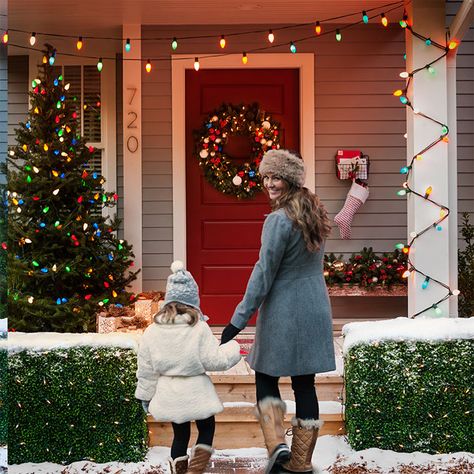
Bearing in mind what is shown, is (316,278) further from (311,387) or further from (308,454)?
(308,454)

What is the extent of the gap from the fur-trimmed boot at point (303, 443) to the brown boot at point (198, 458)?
1.54 ft

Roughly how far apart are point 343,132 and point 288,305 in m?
3.89

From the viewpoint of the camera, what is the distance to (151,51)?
24.6 feet

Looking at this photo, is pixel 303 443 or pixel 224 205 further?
pixel 224 205

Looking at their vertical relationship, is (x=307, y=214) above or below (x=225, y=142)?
below

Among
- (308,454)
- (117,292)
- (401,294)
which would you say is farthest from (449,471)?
(117,292)

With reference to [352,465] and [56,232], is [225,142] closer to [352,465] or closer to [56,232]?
[56,232]

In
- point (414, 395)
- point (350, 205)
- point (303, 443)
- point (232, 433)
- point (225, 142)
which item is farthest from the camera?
point (225, 142)

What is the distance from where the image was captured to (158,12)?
7.00 metres

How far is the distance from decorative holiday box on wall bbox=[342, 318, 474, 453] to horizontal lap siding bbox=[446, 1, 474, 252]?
324 cm

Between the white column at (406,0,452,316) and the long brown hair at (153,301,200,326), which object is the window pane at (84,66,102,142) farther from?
the long brown hair at (153,301,200,326)

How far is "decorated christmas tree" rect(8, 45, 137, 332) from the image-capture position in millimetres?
6648

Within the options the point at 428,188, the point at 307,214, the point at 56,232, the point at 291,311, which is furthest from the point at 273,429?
the point at 56,232

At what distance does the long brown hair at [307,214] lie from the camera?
3994mm
